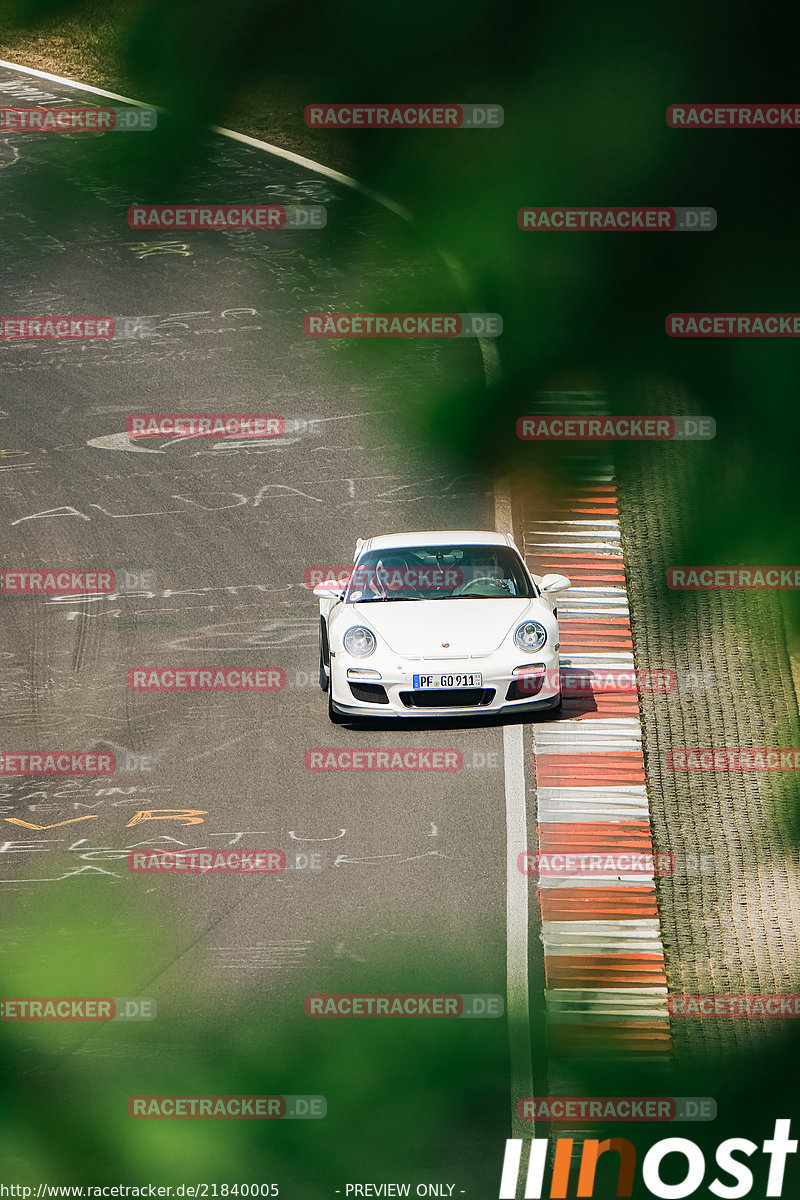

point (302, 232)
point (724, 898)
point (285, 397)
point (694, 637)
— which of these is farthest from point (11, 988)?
point (302, 232)

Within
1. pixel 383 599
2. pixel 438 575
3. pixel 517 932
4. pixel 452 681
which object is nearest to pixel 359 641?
pixel 383 599

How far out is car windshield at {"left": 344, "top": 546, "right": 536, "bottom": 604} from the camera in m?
13.2

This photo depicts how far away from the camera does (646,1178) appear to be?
37.1 feet

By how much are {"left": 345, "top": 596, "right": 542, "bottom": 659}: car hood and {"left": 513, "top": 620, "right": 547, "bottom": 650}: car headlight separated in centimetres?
8

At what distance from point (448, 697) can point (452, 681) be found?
161 mm

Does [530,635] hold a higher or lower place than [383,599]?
lower

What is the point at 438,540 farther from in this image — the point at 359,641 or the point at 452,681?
the point at 452,681

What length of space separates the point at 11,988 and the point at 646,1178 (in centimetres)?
572


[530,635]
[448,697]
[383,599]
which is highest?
[383,599]

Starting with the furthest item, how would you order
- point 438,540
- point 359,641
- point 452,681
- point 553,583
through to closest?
point 438,540, point 553,583, point 359,641, point 452,681

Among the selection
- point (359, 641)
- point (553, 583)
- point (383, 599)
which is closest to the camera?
point (359, 641)

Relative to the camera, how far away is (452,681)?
1223cm

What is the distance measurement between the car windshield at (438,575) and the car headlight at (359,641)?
1.71 ft

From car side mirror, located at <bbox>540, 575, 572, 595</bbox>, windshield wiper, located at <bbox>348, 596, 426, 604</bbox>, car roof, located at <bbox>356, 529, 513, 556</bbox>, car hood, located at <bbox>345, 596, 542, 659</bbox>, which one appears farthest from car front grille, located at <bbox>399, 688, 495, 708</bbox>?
car roof, located at <bbox>356, 529, 513, 556</bbox>
